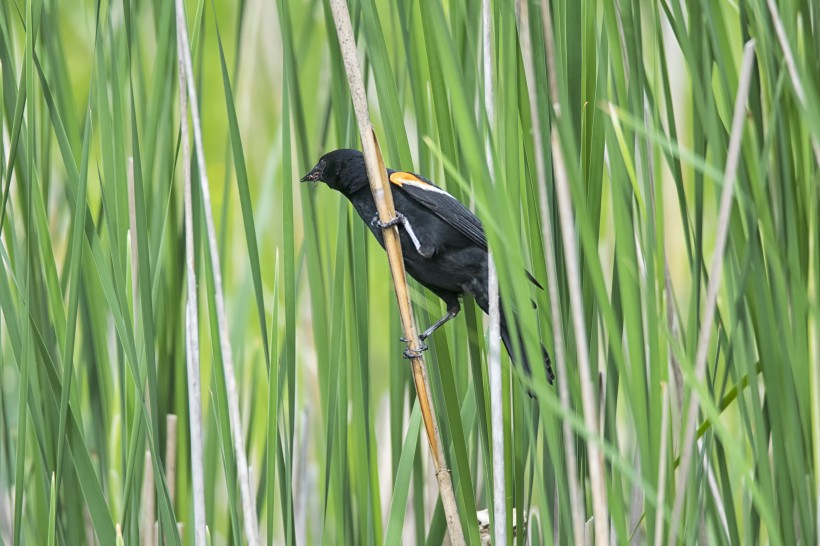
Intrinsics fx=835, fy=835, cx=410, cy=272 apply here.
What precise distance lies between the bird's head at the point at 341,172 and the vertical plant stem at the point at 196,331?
0.57m

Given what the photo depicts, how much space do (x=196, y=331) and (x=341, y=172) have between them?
0.72 meters

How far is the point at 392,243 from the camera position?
1514 millimetres

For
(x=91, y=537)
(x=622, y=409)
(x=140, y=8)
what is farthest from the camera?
(x=622, y=409)

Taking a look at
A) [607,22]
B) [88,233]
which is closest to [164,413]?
[88,233]

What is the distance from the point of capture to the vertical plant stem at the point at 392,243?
4.36 feet

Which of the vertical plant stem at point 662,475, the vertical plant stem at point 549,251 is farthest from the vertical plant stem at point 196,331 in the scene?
the vertical plant stem at point 662,475

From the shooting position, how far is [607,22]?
1124 millimetres

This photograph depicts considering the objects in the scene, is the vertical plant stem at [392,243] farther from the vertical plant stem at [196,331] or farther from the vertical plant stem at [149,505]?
the vertical plant stem at [149,505]

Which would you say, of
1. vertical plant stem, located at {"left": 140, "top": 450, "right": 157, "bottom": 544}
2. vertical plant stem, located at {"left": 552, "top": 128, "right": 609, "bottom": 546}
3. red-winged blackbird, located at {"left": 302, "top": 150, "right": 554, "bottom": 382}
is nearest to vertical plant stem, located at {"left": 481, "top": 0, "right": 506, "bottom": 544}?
vertical plant stem, located at {"left": 552, "top": 128, "right": 609, "bottom": 546}

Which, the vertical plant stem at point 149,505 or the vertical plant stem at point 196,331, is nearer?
the vertical plant stem at point 196,331

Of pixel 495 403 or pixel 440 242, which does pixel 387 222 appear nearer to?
pixel 495 403

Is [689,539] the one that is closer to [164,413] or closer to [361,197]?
[164,413]

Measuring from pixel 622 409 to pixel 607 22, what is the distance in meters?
2.08

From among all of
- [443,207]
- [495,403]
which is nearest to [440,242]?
[443,207]
